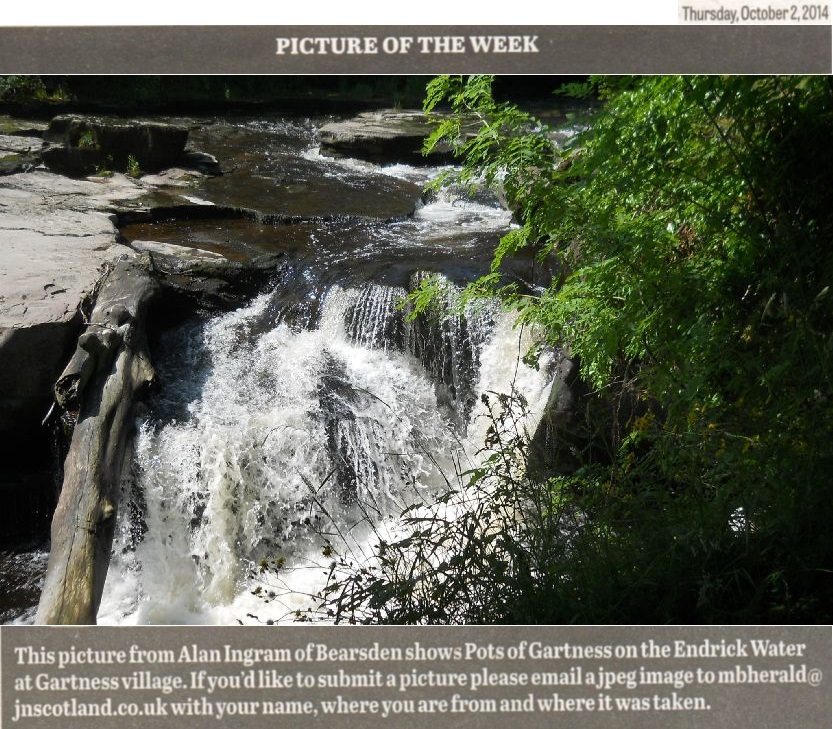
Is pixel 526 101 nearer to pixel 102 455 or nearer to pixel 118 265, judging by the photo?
Result: pixel 118 265

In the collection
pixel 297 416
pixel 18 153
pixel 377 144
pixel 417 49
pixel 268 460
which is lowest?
pixel 268 460

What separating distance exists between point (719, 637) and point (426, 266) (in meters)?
5.17

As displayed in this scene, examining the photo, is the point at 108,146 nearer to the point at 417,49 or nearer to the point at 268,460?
the point at 268,460

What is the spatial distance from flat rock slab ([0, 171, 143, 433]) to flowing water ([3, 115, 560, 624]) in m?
0.72

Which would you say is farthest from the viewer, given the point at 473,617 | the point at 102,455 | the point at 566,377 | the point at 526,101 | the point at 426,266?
the point at 526,101

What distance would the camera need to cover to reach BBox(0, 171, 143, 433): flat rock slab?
5.28 m

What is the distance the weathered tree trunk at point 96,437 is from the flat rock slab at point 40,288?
0.92 feet

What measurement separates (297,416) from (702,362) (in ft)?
10.7

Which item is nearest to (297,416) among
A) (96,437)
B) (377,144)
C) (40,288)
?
(96,437)

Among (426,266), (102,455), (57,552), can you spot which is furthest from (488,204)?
(57,552)

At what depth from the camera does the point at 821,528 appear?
2592mm

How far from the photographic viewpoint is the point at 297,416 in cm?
570

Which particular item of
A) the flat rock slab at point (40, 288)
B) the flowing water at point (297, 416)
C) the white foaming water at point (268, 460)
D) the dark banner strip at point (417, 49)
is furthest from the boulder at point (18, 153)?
the dark banner strip at point (417, 49)

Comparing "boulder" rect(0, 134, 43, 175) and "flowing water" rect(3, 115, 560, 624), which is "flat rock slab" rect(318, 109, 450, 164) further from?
"boulder" rect(0, 134, 43, 175)
